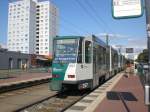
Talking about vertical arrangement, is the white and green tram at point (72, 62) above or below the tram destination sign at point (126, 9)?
below

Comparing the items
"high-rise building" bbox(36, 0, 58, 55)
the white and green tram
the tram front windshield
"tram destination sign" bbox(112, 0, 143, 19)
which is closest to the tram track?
the white and green tram

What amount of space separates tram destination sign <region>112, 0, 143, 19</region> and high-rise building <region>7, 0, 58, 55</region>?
111 m

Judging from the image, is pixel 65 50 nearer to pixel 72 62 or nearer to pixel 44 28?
pixel 72 62

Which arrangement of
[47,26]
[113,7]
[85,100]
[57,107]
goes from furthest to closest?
[47,26], [85,100], [57,107], [113,7]

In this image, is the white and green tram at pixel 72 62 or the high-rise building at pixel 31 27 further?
the high-rise building at pixel 31 27

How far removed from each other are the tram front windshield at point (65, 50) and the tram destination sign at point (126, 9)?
8891mm

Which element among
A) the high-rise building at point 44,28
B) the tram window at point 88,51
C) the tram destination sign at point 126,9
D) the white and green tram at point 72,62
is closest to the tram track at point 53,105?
the white and green tram at point 72,62

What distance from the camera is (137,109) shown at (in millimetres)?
10734

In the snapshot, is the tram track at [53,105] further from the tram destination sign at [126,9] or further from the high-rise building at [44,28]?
the high-rise building at [44,28]

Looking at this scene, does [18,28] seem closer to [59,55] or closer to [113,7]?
[59,55]

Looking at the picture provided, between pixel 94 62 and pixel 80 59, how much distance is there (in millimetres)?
1927

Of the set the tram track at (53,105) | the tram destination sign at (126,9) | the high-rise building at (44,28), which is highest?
the high-rise building at (44,28)

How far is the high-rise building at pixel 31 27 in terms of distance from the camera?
4835 inches

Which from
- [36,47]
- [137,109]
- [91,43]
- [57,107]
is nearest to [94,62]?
[91,43]
